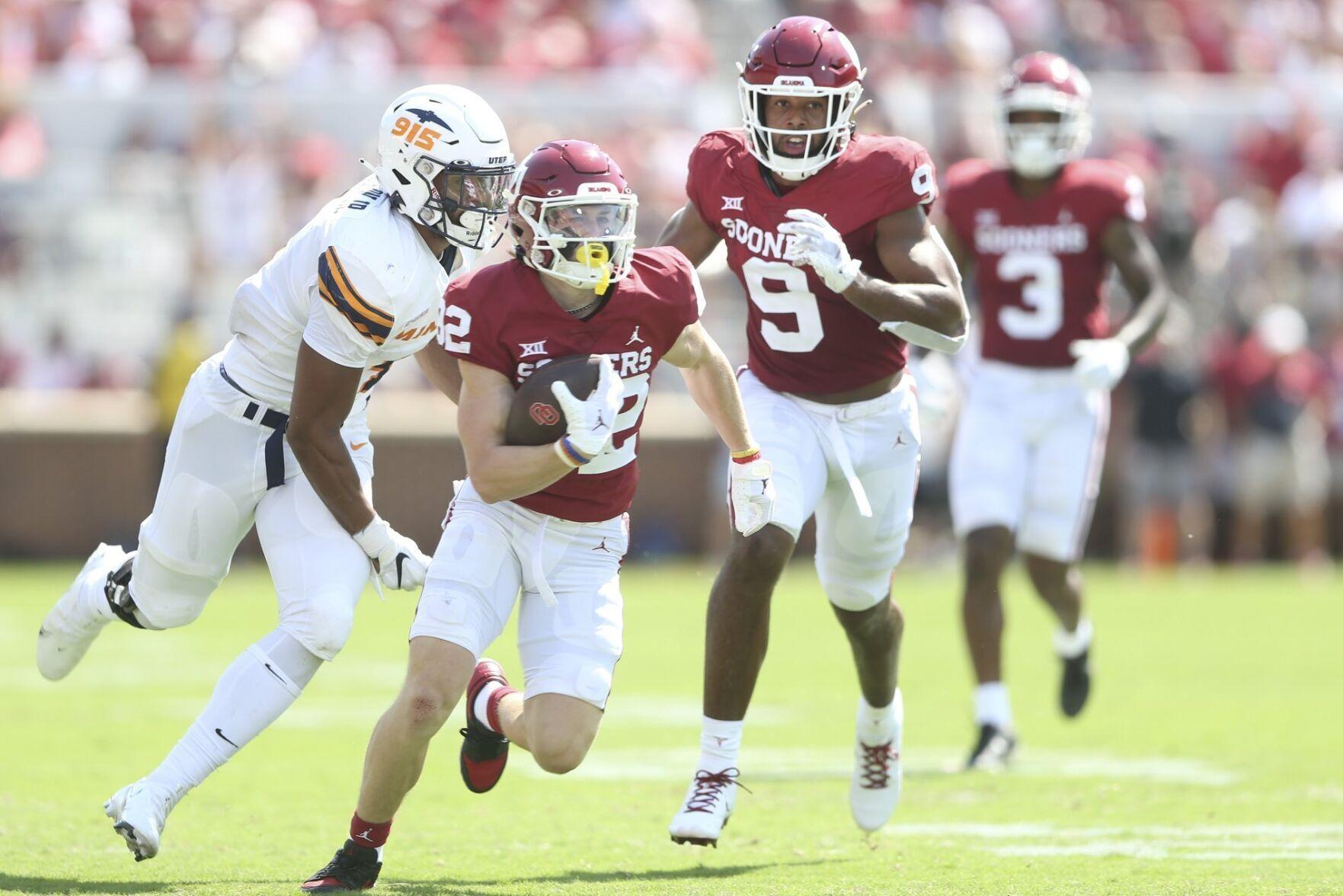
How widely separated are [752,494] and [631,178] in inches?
382

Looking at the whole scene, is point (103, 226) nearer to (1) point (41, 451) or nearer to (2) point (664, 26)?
(1) point (41, 451)

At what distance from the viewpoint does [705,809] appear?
4918 millimetres

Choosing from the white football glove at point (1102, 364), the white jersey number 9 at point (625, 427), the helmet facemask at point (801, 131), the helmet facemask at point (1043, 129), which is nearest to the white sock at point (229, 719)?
the white jersey number 9 at point (625, 427)

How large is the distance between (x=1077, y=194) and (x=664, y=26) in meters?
9.21

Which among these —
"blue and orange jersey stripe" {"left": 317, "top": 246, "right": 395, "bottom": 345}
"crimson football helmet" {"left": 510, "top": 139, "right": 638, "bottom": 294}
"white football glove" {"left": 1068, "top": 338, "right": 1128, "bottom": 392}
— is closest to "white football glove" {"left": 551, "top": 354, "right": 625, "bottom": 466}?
"crimson football helmet" {"left": 510, "top": 139, "right": 638, "bottom": 294}

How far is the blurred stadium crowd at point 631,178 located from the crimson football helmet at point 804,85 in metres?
8.34

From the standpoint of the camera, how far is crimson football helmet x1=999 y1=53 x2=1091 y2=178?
727 cm

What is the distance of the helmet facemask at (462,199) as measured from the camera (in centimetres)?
483

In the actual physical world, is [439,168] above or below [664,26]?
above

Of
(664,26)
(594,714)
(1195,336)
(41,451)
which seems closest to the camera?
(594,714)

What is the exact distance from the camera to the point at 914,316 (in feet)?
16.7

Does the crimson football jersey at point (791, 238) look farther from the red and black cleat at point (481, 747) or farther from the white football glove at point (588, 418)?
the red and black cleat at point (481, 747)

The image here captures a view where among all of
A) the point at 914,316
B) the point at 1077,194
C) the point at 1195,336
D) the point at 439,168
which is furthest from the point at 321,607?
the point at 1195,336

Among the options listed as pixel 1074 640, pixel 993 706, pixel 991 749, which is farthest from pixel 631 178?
pixel 991 749
